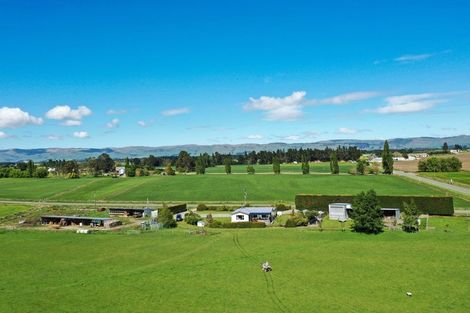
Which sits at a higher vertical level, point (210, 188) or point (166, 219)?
point (210, 188)

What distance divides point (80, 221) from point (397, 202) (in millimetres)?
54948

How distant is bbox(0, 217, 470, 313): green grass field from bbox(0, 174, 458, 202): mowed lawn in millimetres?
41269

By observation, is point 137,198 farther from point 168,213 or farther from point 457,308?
point 457,308

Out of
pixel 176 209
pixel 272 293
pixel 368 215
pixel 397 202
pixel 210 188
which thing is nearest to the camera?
pixel 272 293

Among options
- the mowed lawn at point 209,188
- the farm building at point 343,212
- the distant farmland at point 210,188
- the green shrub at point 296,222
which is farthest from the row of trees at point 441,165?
the green shrub at point 296,222

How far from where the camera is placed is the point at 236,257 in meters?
46.2

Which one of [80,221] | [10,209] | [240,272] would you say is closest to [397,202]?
[240,272]

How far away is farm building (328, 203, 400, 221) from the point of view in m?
69.3

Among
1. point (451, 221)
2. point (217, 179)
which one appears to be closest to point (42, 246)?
point (451, 221)

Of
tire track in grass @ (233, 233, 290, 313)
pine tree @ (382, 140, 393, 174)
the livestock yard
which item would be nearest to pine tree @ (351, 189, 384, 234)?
the livestock yard

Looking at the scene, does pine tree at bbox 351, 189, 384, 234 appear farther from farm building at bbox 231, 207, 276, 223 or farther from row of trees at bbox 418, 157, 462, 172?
row of trees at bbox 418, 157, 462, 172

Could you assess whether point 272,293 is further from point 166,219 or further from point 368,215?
point 166,219

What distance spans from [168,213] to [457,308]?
46875mm

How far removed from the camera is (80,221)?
7525 centimetres
